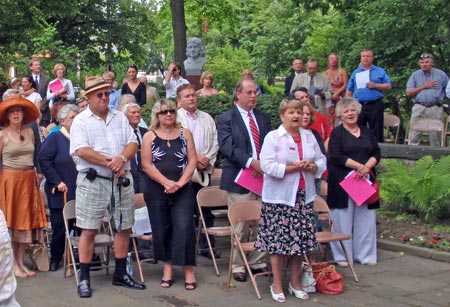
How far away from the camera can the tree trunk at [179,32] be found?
757 inches

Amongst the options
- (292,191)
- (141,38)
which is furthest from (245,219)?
(141,38)

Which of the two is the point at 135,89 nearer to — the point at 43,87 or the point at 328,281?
the point at 43,87

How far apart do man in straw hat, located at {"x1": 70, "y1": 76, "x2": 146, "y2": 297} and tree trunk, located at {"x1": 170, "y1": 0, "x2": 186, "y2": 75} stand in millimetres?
11575

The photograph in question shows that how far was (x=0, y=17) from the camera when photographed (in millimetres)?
23719

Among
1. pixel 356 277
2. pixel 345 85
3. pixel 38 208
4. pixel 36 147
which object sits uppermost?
pixel 345 85

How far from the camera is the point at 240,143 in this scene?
323 inches

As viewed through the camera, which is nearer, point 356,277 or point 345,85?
point 356,277

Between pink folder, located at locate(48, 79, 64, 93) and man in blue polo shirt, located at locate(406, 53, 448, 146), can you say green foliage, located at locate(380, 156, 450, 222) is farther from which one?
pink folder, located at locate(48, 79, 64, 93)

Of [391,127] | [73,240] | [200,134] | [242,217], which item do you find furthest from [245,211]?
[391,127]

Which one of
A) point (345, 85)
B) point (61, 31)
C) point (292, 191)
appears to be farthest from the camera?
point (61, 31)

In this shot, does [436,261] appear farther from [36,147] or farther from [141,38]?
[141,38]

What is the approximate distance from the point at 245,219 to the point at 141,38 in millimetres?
31762

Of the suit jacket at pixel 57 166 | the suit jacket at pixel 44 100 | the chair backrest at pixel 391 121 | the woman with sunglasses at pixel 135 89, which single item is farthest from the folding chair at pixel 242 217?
the suit jacket at pixel 44 100

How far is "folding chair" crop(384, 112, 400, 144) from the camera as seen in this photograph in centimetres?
1472
